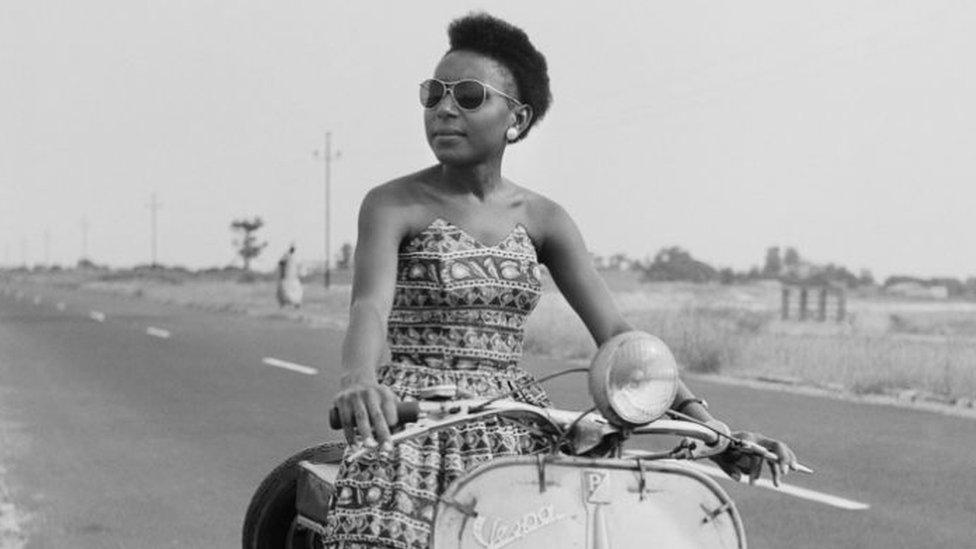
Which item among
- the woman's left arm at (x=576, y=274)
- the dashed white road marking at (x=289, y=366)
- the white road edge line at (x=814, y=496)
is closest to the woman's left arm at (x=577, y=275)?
the woman's left arm at (x=576, y=274)

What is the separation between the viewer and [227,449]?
34.7 ft

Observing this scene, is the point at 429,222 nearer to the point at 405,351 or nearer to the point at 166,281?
the point at 405,351

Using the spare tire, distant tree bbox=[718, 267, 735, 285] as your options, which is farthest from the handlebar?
distant tree bbox=[718, 267, 735, 285]

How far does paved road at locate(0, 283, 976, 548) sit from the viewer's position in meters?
7.80

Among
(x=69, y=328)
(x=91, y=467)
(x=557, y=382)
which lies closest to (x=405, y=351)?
(x=91, y=467)

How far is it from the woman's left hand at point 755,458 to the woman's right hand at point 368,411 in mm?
730

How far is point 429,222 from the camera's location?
335 centimetres

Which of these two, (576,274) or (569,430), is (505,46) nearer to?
(576,274)

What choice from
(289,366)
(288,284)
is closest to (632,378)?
(289,366)

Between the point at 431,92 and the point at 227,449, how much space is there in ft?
24.9

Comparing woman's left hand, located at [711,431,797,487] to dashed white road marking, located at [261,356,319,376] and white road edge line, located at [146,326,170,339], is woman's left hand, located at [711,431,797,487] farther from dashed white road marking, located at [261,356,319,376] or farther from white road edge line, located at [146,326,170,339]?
white road edge line, located at [146,326,170,339]

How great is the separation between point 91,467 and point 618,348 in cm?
776

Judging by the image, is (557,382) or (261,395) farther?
(557,382)

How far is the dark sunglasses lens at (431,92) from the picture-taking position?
330cm
